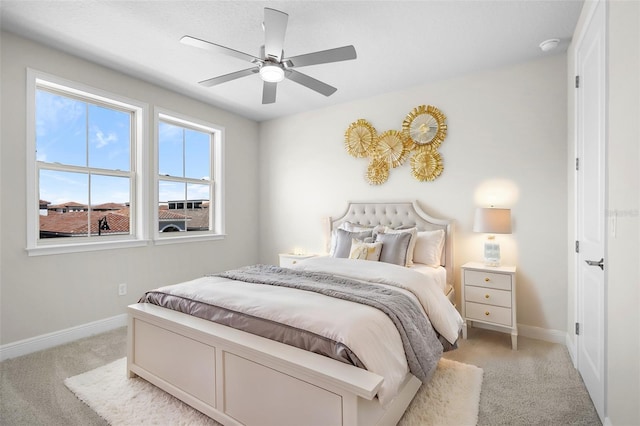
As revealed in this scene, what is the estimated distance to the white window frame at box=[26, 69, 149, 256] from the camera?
2686mm

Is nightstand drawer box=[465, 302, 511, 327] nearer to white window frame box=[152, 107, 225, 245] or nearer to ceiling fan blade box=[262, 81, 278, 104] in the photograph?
ceiling fan blade box=[262, 81, 278, 104]

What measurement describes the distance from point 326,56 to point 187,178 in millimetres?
2699

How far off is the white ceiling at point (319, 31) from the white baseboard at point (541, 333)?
2.58 meters

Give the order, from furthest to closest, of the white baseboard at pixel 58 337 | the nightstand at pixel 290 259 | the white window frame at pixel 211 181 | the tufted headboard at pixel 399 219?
the nightstand at pixel 290 259 → the white window frame at pixel 211 181 → the tufted headboard at pixel 399 219 → the white baseboard at pixel 58 337

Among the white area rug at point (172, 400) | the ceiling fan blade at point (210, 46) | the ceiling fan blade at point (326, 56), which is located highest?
the ceiling fan blade at point (210, 46)

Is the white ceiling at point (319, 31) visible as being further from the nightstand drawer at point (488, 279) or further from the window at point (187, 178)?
the nightstand drawer at point (488, 279)

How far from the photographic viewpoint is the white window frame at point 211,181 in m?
3.61

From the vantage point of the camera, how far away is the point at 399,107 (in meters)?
3.75

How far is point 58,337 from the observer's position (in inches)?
111

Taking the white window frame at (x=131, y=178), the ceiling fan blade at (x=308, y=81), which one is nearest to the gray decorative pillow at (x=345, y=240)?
the ceiling fan blade at (x=308, y=81)

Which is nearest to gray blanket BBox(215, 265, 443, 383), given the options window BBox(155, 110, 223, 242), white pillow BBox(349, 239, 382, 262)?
white pillow BBox(349, 239, 382, 262)

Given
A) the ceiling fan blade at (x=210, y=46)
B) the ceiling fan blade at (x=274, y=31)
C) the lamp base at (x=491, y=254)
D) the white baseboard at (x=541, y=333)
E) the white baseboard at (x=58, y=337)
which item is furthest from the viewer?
the lamp base at (x=491, y=254)

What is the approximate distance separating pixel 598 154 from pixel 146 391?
3.23m

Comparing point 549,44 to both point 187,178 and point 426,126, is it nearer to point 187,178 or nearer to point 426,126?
point 426,126
